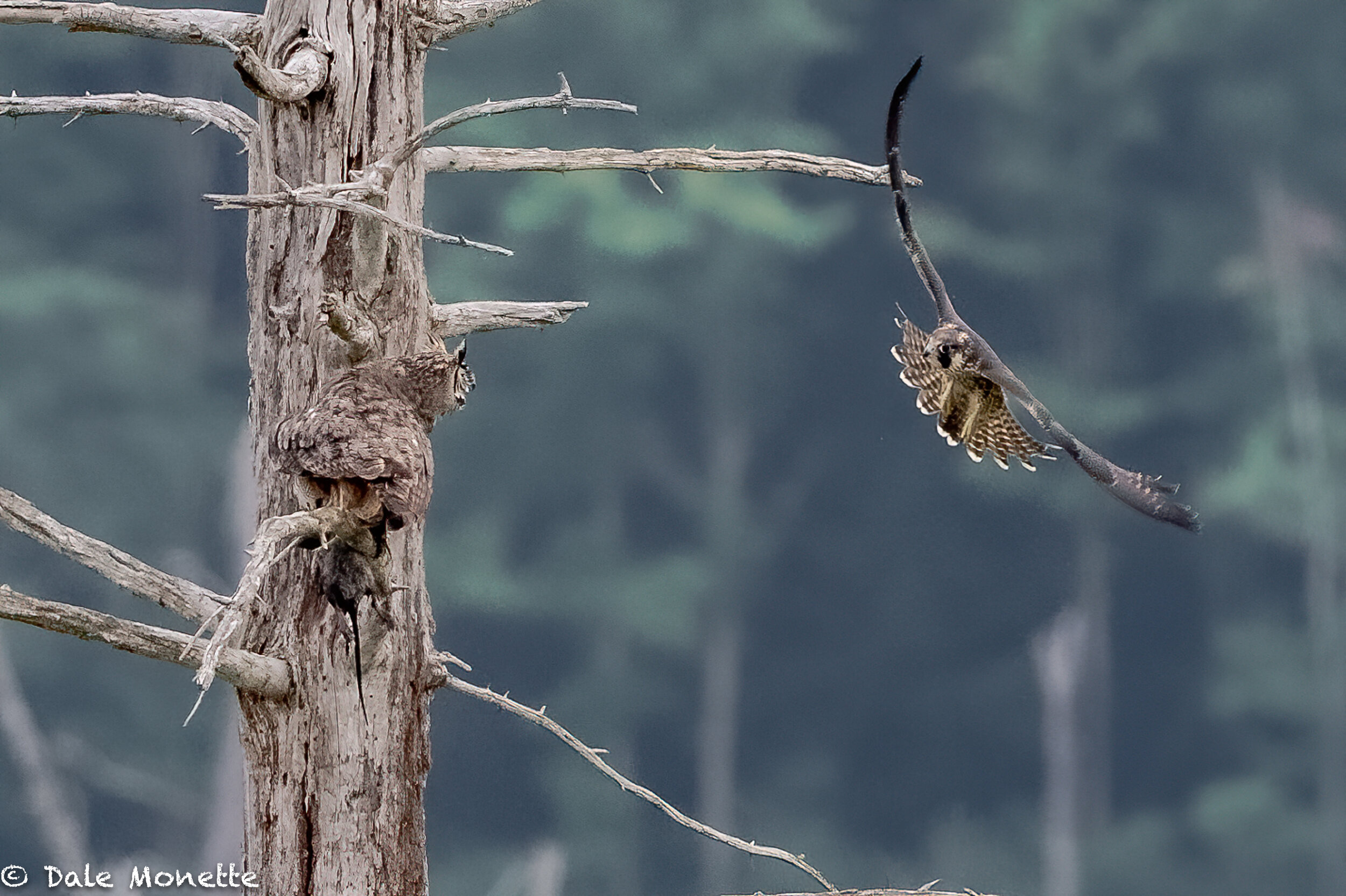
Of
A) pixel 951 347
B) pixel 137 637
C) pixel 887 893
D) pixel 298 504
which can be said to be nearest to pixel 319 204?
pixel 298 504

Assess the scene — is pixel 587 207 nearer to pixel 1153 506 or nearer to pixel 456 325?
pixel 456 325

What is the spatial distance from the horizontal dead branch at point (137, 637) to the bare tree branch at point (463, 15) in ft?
3.47

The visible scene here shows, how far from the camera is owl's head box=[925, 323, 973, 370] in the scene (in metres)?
1.86

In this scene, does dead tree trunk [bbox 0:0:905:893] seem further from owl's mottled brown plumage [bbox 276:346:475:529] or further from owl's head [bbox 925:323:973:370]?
owl's head [bbox 925:323:973:370]

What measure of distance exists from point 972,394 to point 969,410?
3 cm

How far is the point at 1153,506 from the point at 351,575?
115 centimetres

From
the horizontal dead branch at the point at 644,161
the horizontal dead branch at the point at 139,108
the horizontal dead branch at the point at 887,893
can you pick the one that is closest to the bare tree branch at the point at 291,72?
the horizontal dead branch at the point at 139,108

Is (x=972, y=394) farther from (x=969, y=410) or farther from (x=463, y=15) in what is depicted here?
(x=463, y=15)

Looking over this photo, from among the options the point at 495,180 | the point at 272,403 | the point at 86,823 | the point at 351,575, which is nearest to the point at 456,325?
the point at 272,403

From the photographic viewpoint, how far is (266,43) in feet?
7.14

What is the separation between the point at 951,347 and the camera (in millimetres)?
1927

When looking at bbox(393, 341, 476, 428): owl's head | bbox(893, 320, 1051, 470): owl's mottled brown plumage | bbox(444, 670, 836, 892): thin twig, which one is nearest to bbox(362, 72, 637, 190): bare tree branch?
bbox(393, 341, 476, 428): owl's head

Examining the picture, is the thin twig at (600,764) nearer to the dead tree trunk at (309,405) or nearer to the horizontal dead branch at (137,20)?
the dead tree trunk at (309,405)

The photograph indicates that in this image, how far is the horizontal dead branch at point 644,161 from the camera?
94.6 inches
